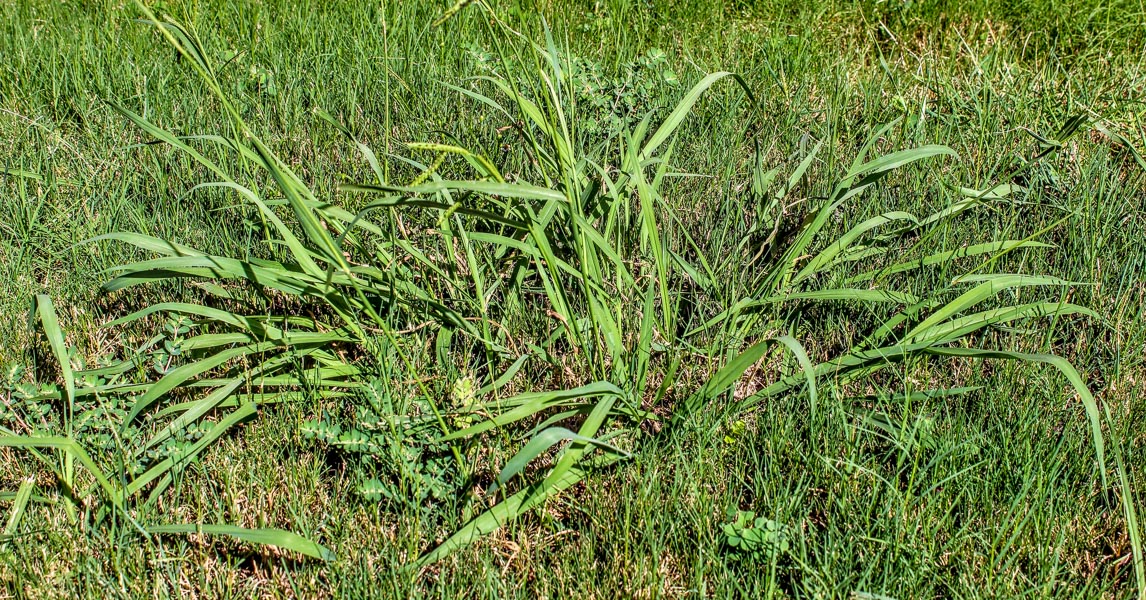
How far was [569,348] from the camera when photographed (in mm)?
2121

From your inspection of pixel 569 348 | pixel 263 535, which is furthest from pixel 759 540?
pixel 263 535

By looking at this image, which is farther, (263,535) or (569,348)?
(569,348)

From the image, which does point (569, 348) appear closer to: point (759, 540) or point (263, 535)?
point (759, 540)

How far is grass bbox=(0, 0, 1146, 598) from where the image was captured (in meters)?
1.63

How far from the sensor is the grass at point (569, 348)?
1.63 m

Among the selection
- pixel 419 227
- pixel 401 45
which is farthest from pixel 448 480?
pixel 401 45

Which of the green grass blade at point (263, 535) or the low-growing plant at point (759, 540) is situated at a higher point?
the low-growing plant at point (759, 540)

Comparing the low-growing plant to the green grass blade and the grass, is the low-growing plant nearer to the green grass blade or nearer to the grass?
the grass

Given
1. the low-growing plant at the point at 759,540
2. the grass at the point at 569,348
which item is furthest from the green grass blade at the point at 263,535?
the low-growing plant at the point at 759,540

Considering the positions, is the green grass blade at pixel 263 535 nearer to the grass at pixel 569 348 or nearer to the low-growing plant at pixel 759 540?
the grass at pixel 569 348

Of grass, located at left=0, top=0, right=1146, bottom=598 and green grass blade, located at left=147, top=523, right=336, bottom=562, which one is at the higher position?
grass, located at left=0, top=0, right=1146, bottom=598

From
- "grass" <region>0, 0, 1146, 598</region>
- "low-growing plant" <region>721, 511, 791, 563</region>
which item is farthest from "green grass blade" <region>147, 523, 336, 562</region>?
"low-growing plant" <region>721, 511, 791, 563</region>

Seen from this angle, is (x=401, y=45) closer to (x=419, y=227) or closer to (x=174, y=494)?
(x=419, y=227)

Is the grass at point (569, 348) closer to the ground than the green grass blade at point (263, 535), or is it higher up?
higher up
